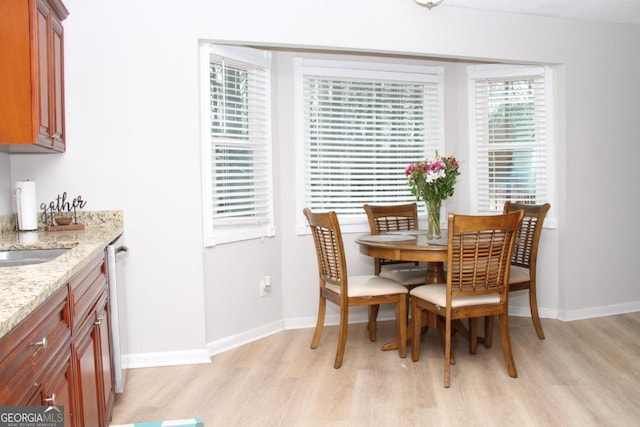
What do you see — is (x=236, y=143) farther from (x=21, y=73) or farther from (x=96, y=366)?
(x=96, y=366)

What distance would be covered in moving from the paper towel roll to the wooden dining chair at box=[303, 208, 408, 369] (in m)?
1.59

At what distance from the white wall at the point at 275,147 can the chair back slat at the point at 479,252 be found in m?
1.53

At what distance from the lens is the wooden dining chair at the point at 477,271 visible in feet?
9.82

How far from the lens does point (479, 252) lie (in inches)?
121

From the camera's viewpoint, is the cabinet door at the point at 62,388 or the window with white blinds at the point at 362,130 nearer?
the cabinet door at the point at 62,388

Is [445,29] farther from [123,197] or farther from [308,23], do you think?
[123,197]

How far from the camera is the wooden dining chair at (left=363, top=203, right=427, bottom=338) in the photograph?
4.07m

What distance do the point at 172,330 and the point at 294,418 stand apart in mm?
1177

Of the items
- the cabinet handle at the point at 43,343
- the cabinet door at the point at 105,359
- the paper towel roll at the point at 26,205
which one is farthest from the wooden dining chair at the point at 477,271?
the paper towel roll at the point at 26,205

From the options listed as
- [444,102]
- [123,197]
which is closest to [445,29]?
[444,102]

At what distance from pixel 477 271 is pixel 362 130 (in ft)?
6.17

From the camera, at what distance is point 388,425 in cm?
262

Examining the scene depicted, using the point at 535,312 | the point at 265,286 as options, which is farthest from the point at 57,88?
the point at 535,312

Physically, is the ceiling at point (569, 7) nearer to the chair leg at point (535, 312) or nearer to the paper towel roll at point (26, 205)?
the chair leg at point (535, 312)
